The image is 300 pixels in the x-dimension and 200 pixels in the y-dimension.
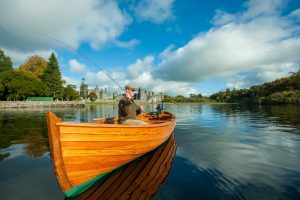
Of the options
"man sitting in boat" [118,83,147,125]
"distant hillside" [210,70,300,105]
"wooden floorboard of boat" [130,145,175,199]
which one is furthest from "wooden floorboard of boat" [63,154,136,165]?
"distant hillside" [210,70,300,105]

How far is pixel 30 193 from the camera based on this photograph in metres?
4.95

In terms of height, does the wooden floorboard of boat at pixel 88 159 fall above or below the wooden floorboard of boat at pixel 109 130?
below

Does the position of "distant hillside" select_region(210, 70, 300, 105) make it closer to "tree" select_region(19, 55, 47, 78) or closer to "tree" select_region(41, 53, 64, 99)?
"tree" select_region(41, 53, 64, 99)

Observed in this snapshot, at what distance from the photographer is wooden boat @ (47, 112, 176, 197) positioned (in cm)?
460

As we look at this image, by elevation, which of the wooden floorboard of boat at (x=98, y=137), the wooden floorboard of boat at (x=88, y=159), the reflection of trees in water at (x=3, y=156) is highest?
the wooden floorboard of boat at (x=98, y=137)

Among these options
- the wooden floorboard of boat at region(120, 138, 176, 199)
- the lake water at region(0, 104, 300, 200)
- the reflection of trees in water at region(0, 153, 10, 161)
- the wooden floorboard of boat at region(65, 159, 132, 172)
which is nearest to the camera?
the wooden floorboard of boat at region(65, 159, 132, 172)

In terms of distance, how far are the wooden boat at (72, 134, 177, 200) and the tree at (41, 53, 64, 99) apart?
70.1 metres

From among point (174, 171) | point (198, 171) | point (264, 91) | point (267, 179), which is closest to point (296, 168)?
point (267, 179)

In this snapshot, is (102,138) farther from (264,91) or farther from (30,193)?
(264,91)

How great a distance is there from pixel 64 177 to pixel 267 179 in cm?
514

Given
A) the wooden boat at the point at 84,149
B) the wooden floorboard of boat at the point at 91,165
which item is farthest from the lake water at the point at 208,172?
the wooden floorboard of boat at the point at 91,165

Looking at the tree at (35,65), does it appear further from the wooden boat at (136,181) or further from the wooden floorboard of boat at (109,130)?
the wooden floorboard of boat at (109,130)

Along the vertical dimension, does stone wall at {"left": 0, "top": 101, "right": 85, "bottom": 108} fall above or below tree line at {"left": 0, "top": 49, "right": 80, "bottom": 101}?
below

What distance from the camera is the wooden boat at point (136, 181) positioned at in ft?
16.5
